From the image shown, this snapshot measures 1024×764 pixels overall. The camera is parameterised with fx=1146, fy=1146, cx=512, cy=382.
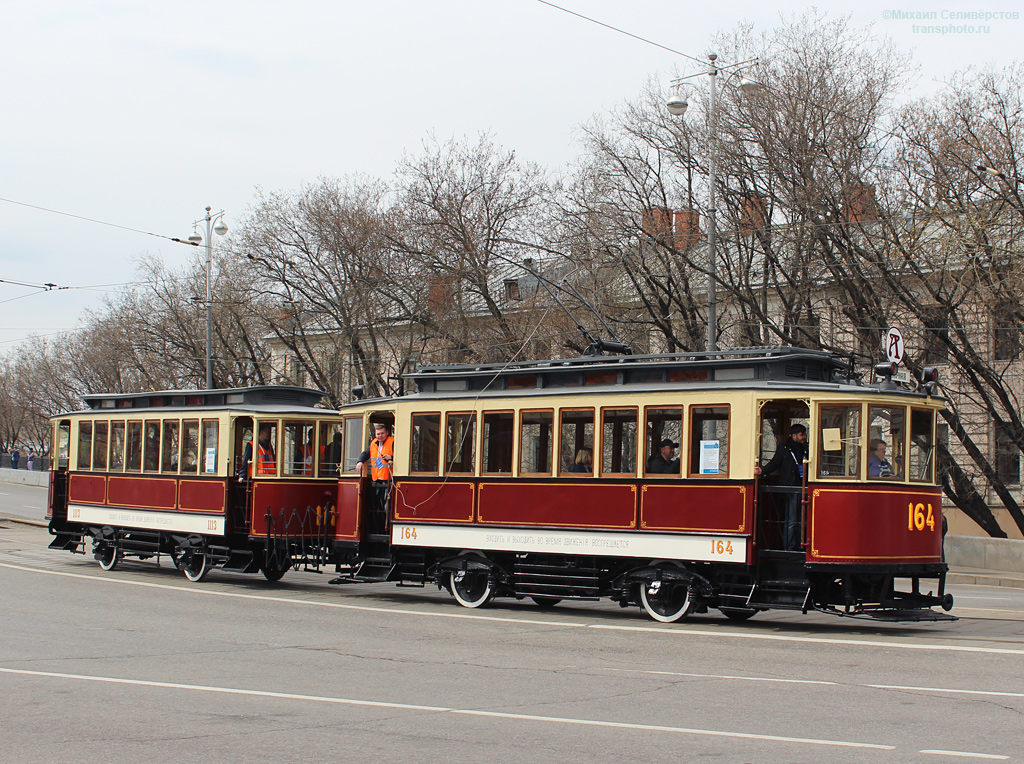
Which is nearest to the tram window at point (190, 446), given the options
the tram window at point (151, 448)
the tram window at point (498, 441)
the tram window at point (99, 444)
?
the tram window at point (151, 448)

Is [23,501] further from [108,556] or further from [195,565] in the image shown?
[195,565]

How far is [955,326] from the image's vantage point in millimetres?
25672

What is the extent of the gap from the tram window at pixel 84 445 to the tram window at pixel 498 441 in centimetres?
1035

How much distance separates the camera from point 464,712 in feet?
25.9

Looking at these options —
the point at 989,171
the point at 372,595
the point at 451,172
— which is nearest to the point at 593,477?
the point at 372,595

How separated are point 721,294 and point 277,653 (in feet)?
69.7

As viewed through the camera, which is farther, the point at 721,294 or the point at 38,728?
the point at 721,294

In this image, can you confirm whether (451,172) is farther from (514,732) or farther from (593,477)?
(514,732)

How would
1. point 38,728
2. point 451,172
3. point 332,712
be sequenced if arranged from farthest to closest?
point 451,172 < point 332,712 < point 38,728

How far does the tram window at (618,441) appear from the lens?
14.1 metres

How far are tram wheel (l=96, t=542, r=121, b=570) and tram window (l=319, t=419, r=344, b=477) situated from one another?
17.0 feet

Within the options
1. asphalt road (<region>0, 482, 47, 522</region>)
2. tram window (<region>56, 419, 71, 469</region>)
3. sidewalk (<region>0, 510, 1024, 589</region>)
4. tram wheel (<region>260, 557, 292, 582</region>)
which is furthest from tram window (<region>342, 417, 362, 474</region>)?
asphalt road (<region>0, 482, 47, 522</region>)

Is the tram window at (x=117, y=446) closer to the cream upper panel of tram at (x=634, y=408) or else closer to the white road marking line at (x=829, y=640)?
the cream upper panel of tram at (x=634, y=408)

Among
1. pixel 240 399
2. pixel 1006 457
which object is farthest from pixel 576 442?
pixel 1006 457
